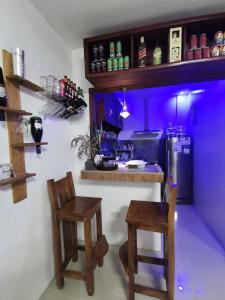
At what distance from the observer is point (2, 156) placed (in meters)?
1.04

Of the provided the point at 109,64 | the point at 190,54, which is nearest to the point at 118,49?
the point at 109,64

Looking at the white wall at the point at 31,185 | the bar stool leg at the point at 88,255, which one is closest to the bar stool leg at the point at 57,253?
the white wall at the point at 31,185

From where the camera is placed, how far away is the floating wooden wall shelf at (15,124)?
1.07 m

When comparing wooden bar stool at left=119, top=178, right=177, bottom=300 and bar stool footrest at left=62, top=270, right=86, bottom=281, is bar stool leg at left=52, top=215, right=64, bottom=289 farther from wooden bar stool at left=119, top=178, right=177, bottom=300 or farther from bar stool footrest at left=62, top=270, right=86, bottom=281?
wooden bar stool at left=119, top=178, right=177, bottom=300

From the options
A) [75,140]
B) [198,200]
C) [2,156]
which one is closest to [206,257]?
[198,200]

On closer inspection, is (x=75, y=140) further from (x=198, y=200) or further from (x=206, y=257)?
(x=198, y=200)

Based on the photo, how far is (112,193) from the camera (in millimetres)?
2018

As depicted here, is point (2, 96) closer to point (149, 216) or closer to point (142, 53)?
point (142, 53)

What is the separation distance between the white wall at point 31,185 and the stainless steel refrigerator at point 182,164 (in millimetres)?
2408

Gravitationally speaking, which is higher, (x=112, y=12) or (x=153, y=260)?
(x=112, y=12)

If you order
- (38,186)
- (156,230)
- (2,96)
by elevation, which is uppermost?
(2,96)

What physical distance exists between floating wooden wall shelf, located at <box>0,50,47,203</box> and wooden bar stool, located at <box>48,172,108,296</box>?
29 cm

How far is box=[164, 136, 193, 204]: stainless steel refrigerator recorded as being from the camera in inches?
133

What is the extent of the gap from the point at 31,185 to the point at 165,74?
1.54 m
